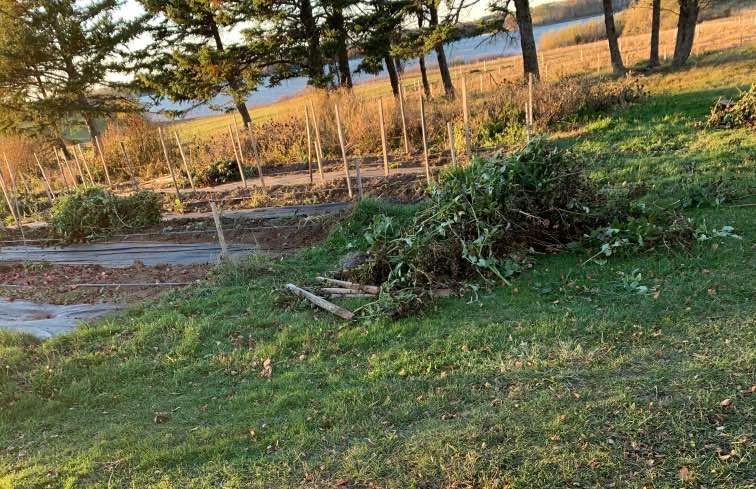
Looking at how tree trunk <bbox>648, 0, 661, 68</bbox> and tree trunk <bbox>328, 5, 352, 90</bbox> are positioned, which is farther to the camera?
tree trunk <bbox>328, 5, 352, 90</bbox>

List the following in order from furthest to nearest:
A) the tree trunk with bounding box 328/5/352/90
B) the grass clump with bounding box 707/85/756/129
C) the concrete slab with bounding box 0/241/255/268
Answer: the tree trunk with bounding box 328/5/352/90 → the grass clump with bounding box 707/85/756/129 → the concrete slab with bounding box 0/241/255/268

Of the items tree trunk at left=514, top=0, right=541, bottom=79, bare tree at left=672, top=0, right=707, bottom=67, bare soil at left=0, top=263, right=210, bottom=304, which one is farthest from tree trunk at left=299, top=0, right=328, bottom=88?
bare soil at left=0, top=263, right=210, bottom=304

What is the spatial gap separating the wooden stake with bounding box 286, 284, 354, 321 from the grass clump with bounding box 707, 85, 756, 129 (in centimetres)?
836

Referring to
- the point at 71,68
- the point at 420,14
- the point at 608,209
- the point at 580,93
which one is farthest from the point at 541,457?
the point at 71,68

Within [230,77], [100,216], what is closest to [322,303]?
[100,216]

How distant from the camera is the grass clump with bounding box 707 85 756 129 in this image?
9.07m

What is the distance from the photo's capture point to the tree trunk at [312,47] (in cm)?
1838

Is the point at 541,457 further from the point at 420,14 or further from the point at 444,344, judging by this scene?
the point at 420,14

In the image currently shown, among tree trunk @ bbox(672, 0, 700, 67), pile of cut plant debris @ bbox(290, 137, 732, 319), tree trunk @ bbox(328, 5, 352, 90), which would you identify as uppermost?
tree trunk @ bbox(328, 5, 352, 90)

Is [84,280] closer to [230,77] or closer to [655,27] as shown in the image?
[230,77]

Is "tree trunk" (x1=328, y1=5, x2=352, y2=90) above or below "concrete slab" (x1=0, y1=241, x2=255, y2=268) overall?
above

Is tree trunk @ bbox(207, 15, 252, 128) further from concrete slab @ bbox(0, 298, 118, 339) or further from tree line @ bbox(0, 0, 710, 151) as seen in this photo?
concrete slab @ bbox(0, 298, 118, 339)

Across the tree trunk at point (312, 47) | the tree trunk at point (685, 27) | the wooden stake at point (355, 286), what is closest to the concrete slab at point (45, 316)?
the wooden stake at point (355, 286)

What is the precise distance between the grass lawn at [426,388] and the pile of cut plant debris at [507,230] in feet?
0.82
